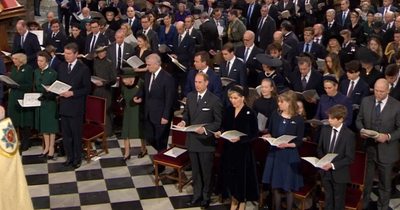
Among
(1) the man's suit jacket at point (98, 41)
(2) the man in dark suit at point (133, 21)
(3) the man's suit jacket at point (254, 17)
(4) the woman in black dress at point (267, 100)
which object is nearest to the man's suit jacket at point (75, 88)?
(1) the man's suit jacket at point (98, 41)

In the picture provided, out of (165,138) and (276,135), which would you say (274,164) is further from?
(165,138)

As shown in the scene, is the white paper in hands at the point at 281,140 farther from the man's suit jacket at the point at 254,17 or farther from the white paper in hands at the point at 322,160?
the man's suit jacket at the point at 254,17

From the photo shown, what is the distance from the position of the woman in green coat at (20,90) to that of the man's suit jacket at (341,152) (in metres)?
4.63

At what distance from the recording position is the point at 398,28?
36.2 feet

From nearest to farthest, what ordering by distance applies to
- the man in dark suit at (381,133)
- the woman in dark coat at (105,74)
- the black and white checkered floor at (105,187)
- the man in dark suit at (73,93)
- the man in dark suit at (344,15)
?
the man in dark suit at (381,133) → the black and white checkered floor at (105,187) → the man in dark suit at (73,93) → the woman in dark coat at (105,74) → the man in dark suit at (344,15)

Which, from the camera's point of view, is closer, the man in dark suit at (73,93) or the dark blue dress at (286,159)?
the dark blue dress at (286,159)

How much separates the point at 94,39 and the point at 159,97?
3.11 meters

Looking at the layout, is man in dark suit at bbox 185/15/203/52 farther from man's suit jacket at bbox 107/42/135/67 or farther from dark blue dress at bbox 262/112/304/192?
dark blue dress at bbox 262/112/304/192

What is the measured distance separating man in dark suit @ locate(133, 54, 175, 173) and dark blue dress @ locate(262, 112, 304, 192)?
180 cm

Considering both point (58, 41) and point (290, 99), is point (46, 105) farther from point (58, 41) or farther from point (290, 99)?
point (290, 99)

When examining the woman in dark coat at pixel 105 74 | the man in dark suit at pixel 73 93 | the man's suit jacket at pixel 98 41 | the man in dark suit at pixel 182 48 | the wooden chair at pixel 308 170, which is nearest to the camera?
the wooden chair at pixel 308 170

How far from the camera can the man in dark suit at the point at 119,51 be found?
966 centimetres

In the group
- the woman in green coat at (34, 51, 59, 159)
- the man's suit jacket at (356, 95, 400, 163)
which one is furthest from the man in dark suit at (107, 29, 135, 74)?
the man's suit jacket at (356, 95, 400, 163)

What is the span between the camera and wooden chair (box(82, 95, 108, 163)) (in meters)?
8.48
